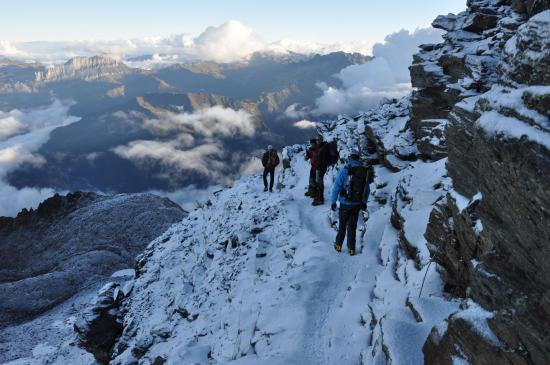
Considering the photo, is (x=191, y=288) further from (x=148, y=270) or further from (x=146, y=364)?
(x=148, y=270)

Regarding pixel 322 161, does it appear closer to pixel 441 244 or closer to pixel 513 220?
pixel 441 244

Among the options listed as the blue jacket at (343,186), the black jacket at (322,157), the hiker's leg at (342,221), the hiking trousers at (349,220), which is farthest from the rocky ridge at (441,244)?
the black jacket at (322,157)

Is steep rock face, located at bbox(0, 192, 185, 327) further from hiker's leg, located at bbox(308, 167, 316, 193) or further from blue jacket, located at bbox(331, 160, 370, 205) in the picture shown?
blue jacket, located at bbox(331, 160, 370, 205)

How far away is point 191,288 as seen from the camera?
19484 mm

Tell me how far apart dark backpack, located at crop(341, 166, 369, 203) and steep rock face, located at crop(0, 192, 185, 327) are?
62410 mm

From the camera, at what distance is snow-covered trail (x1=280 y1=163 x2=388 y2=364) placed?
953cm

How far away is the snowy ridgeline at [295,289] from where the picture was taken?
923cm

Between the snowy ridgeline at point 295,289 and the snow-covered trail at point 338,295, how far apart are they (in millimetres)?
33

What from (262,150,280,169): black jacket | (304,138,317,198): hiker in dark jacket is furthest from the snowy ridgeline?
(262,150,280,169): black jacket

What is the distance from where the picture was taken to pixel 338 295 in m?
12.0

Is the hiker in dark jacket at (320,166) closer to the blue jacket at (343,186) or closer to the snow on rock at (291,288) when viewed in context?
the snow on rock at (291,288)

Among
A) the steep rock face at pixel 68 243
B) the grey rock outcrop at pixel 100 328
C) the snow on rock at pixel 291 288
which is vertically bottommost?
the steep rock face at pixel 68 243

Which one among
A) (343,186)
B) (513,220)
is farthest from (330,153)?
(513,220)

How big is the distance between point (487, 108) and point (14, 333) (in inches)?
2455
